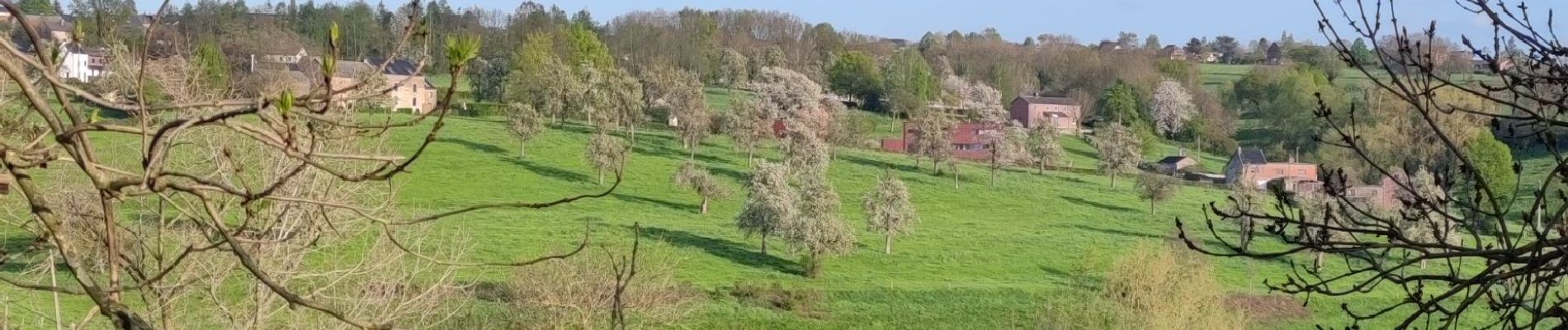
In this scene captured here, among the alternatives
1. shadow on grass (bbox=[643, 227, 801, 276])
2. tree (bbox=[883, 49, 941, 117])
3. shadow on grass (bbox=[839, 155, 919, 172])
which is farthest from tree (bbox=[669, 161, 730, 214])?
tree (bbox=[883, 49, 941, 117])

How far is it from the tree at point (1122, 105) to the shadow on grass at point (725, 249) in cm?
3766

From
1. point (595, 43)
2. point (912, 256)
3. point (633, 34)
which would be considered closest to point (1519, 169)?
point (912, 256)

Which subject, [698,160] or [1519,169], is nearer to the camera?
[1519,169]

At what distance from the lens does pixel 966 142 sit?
174 feet

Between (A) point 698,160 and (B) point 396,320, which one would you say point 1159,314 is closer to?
(B) point 396,320

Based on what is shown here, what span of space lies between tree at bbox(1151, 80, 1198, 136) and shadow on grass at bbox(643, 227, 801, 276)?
40.2m

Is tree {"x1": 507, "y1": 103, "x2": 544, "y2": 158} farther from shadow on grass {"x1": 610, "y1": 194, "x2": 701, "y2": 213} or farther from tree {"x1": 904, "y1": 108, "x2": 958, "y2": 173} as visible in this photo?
tree {"x1": 904, "y1": 108, "x2": 958, "y2": 173}

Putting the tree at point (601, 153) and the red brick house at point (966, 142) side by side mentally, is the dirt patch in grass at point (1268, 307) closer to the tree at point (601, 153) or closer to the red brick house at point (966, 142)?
the tree at point (601, 153)

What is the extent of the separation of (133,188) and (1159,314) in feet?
69.4

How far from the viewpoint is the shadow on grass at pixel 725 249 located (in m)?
28.2

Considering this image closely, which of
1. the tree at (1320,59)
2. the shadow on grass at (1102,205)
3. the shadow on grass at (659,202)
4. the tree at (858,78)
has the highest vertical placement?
Result: the tree at (1320,59)

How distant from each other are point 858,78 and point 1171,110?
1459cm

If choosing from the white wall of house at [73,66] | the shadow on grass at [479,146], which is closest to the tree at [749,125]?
the shadow on grass at [479,146]

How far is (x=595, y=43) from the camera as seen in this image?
60.9 metres
